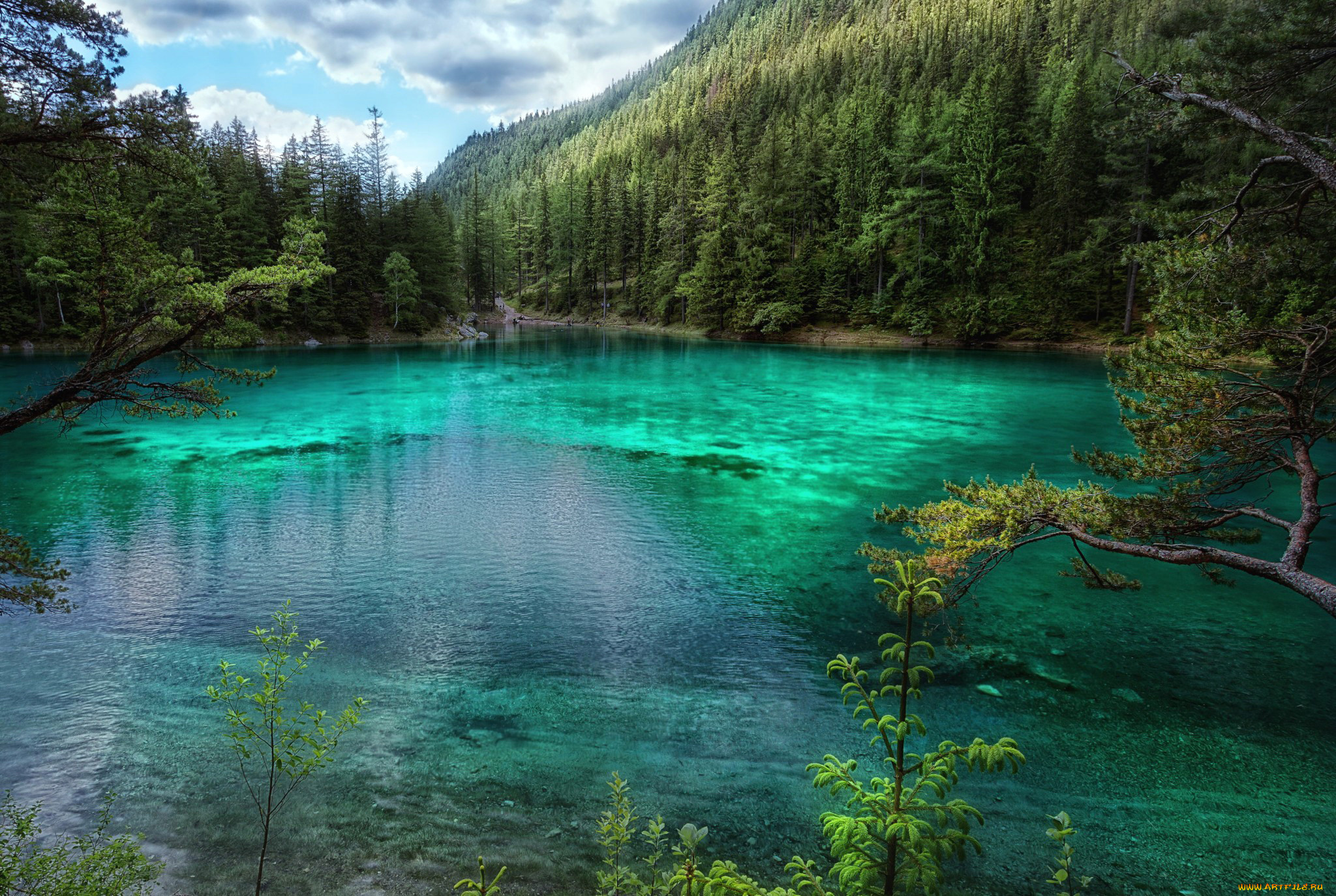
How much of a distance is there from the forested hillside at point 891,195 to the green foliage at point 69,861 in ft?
63.7

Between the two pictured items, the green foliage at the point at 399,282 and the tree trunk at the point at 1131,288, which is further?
the green foliage at the point at 399,282

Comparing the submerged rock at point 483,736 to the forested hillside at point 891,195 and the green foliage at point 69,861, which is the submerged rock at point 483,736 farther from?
the forested hillside at point 891,195

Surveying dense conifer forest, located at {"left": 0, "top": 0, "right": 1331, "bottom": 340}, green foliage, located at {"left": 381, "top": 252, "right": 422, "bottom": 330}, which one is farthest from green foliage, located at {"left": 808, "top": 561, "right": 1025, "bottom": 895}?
green foliage, located at {"left": 381, "top": 252, "right": 422, "bottom": 330}

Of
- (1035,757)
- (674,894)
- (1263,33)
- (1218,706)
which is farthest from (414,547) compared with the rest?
(1263,33)

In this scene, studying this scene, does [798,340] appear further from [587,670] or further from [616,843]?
[616,843]

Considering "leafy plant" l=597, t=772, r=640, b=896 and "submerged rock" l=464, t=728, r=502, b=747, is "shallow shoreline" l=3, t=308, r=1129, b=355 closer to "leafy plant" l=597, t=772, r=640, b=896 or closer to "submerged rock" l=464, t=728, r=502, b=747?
"submerged rock" l=464, t=728, r=502, b=747

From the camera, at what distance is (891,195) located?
57062 millimetres

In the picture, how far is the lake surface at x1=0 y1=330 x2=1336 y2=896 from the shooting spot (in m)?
5.57

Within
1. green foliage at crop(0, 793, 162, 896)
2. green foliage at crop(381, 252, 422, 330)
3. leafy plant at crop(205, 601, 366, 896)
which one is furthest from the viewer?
green foliage at crop(381, 252, 422, 330)

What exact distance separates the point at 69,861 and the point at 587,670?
16.1 ft

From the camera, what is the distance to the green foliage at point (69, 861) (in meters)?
3.90

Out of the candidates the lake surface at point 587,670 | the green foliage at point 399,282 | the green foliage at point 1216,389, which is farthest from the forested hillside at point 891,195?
the green foliage at point 399,282

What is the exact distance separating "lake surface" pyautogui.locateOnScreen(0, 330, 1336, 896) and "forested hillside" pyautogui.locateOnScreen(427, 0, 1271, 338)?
12410 mm

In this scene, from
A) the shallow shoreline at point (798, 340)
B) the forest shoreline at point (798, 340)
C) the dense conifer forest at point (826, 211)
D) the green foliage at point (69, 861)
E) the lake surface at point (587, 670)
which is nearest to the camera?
the green foliage at point (69, 861)
